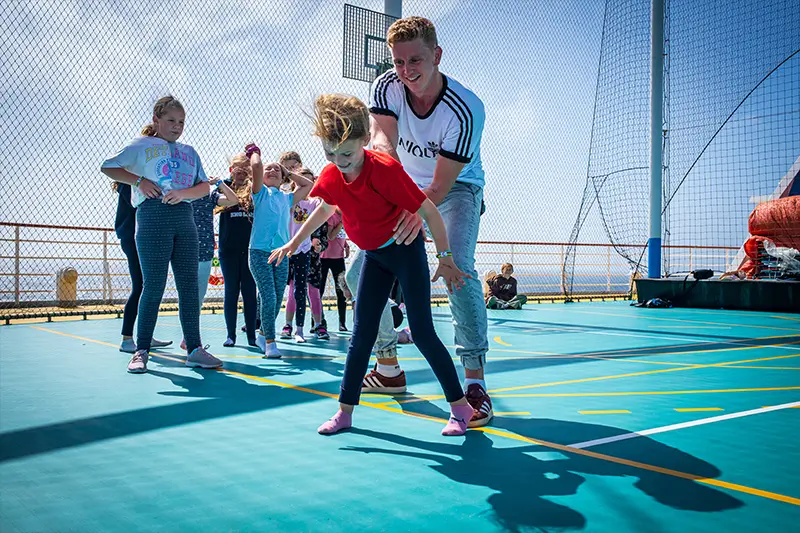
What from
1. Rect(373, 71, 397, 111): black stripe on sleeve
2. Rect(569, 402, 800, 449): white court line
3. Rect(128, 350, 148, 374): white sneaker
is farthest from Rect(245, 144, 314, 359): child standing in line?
Rect(569, 402, 800, 449): white court line

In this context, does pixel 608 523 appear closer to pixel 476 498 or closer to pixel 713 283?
pixel 476 498

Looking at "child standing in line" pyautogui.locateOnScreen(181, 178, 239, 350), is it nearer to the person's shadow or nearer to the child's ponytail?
the child's ponytail

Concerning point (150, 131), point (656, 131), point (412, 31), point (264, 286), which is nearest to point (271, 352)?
point (264, 286)

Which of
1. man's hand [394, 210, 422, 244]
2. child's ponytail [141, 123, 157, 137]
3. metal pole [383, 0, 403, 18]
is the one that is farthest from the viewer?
metal pole [383, 0, 403, 18]

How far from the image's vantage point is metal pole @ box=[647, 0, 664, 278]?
37.5 feet

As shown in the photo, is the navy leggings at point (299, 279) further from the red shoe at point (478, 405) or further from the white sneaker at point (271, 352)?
the red shoe at point (478, 405)

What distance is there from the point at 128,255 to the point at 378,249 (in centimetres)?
280

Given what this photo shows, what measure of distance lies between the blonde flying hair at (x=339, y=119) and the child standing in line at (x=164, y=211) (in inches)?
67.6

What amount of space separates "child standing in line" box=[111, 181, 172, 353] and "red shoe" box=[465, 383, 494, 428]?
107 inches

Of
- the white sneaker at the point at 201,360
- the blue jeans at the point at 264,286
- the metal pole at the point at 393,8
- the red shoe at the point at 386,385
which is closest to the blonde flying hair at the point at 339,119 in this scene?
the red shoe at the point at 386,385

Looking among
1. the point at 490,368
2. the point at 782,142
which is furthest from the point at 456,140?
the point at 782,142

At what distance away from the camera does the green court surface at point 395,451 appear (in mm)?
1435

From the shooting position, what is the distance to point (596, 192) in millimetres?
11508

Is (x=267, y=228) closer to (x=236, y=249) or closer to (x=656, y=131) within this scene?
(x=236, y=249)
